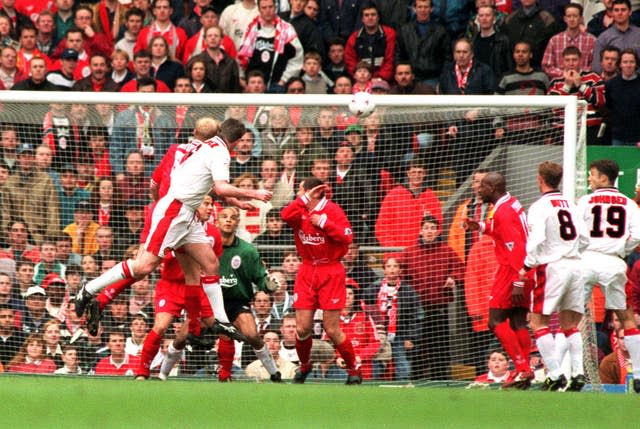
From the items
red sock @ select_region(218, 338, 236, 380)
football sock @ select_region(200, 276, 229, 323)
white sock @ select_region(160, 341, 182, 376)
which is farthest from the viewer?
red sock @ select_region(218, 338, 236, 380)

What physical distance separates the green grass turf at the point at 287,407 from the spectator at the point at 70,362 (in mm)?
3893

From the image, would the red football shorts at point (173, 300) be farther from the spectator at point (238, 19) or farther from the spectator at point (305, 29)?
the spectator at point (238, 19)

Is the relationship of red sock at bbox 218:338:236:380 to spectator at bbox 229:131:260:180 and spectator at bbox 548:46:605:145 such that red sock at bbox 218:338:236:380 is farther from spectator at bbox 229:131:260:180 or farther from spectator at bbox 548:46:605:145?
spectator at bbox 548:46:605:145

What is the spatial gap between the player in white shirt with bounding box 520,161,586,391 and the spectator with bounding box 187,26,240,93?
4.85m

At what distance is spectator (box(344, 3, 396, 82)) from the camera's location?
14969mm

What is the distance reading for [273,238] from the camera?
41.7 feet

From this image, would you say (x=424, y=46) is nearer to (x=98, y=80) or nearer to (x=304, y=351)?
(x=98, y=80)

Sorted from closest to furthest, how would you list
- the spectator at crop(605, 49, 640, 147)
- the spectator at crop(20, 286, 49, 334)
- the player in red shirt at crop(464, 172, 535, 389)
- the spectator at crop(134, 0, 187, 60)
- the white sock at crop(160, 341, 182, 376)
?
the player in red shirt at crop(464, 172, 535, 389)
the white sock at crop(160, 341, 182, 376)
the spectator at crop(20, 286, 49, 334)
the spectator at crop(605, 49, 640, 147)
the spectator at crop(134, 0, 187, 60)

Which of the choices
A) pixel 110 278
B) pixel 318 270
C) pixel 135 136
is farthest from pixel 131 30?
pixel 110 278

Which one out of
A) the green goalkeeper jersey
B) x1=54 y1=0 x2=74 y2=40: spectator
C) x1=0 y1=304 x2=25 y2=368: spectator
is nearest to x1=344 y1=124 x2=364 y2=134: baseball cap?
the green goalkeeper jersey

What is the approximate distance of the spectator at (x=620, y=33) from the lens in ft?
47.2

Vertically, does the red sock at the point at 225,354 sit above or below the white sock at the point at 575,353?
below

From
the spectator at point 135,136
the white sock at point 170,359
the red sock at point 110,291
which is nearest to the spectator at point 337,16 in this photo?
the spectator at point 135,136

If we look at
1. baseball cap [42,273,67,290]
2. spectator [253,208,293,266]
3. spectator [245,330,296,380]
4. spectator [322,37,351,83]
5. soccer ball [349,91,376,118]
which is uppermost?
spectator [322,37,351,83]
